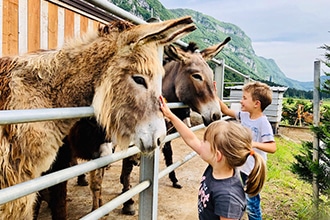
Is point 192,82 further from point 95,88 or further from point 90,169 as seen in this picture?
point 90,169

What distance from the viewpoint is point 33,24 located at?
296 cm

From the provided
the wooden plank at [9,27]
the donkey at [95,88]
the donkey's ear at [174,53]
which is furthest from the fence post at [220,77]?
the donkey at [95,88]

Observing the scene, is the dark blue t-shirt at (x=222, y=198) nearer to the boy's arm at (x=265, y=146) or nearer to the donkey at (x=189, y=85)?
the boy's arm at (x=265, y=146)

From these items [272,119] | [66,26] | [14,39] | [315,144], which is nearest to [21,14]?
[14,39]

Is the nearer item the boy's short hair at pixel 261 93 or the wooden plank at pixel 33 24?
the boy's short hair at pixel 261 93

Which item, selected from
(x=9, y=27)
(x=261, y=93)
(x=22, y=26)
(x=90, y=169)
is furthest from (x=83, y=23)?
(x=90, y=169)

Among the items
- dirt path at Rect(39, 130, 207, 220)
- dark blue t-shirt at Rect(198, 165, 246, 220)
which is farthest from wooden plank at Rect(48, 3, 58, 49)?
dark blue t-shirt at Rect(198, 165, 246, 220)

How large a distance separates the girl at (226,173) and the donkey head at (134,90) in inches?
12.0

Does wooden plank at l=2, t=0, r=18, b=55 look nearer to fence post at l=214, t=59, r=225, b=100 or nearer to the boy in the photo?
the boy

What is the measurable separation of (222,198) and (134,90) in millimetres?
747

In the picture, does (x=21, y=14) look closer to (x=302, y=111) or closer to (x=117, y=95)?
(x=117, y=95)

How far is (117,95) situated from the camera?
1.65 meters

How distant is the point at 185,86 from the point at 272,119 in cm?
830

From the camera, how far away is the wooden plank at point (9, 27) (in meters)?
2.67
